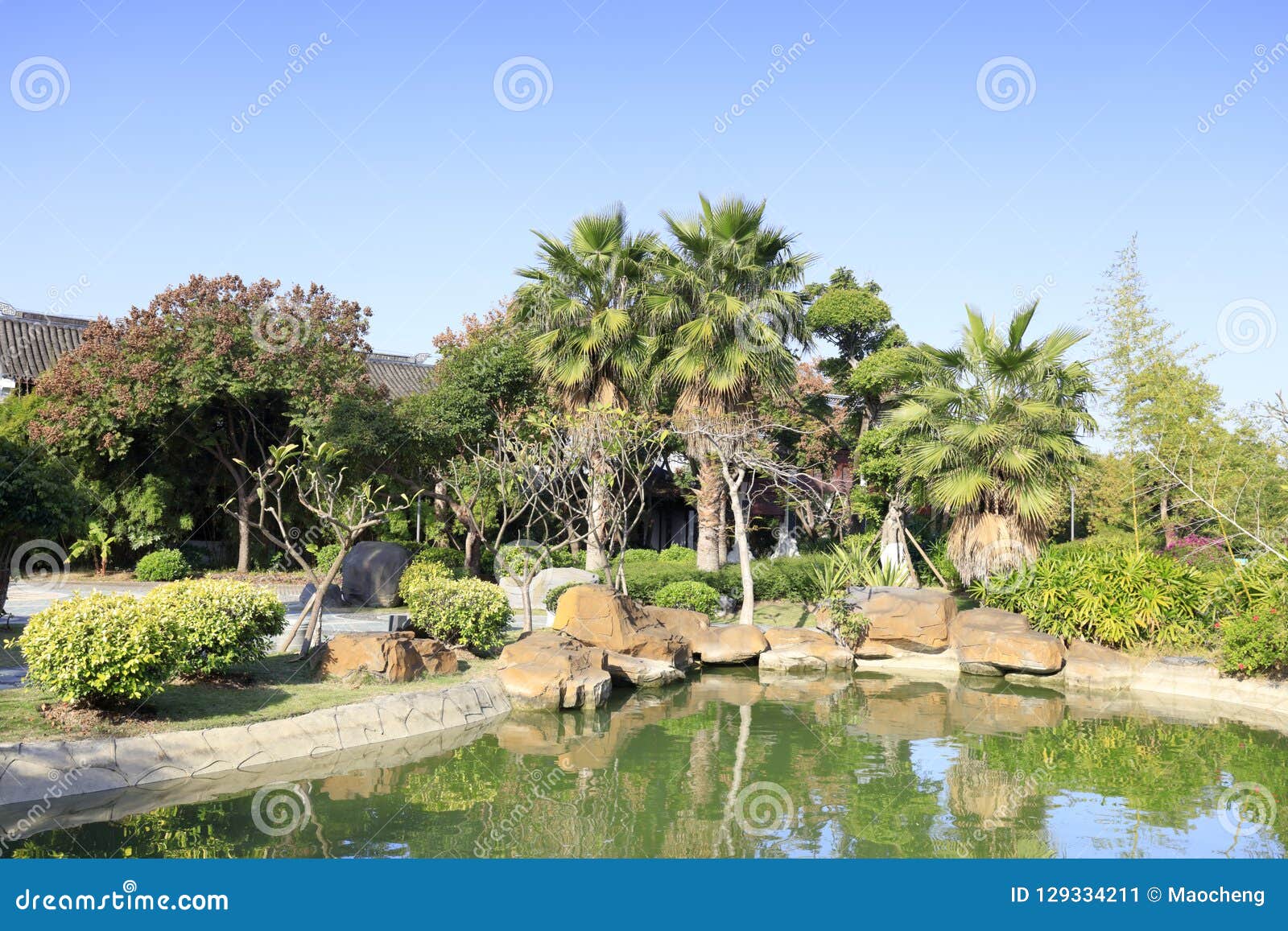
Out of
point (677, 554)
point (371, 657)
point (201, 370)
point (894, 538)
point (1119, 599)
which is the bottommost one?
point (371, 657)

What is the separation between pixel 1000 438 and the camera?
17625mm

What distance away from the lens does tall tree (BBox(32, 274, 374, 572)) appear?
21.5 m

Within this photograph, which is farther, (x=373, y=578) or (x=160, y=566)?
(x=160, y=566)

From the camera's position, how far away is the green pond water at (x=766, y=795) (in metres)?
7.67

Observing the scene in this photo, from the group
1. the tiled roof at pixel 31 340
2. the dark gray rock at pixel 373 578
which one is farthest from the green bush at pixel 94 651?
the tiled roof at pixel 31 340

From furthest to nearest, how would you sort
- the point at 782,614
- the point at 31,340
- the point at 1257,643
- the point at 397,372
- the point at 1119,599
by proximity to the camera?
the point at 397,372, the point at 31,340, the point at 782,614, the point at 1119,599, the point at 1257,643

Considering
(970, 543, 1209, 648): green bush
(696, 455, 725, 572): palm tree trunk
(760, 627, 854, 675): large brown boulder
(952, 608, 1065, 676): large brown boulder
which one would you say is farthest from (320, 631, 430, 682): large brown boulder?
(696, 455, 725, 572): palm tree trunk

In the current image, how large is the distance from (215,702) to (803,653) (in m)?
9.04

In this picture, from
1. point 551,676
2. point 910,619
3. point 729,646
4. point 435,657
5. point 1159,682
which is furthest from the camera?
point 910,619

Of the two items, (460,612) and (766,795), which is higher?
(460,612)

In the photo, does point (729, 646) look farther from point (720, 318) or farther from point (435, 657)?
point (720, 318)

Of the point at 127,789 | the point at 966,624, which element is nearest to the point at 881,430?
the point at 966,624

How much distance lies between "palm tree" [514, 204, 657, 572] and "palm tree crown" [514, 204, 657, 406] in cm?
2

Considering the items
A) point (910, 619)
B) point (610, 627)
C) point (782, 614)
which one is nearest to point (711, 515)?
point (782, 614)
